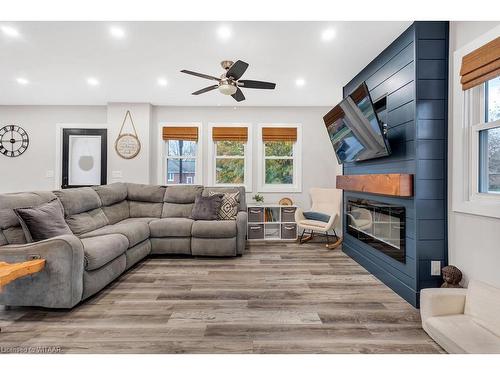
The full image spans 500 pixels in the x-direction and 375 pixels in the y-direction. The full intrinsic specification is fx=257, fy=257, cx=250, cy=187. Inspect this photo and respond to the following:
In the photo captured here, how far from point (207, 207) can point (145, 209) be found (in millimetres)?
1126

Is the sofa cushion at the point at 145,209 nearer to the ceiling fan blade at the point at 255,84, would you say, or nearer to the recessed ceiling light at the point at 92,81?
the recessed ceiling light at the point at 92,81

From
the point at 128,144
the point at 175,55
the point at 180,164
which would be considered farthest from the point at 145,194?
the point at 175,55

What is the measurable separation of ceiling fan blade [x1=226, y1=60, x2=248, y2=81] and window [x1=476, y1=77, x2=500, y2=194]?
6.56 feet

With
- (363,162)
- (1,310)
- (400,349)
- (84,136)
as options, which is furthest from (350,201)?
(84,136)

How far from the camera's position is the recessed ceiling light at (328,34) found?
240 cm

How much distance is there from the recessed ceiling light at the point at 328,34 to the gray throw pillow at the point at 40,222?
3119mm

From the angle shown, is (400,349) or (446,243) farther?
(446,243)

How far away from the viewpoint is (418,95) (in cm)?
223

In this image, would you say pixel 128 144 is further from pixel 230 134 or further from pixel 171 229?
pixel 171 229

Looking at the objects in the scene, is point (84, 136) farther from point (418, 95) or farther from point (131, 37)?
point (418, 95)

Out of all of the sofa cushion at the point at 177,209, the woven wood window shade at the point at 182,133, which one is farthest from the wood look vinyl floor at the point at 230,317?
the woven wood window shade at the point at 182,133

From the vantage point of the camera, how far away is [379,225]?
2908 millimetres
